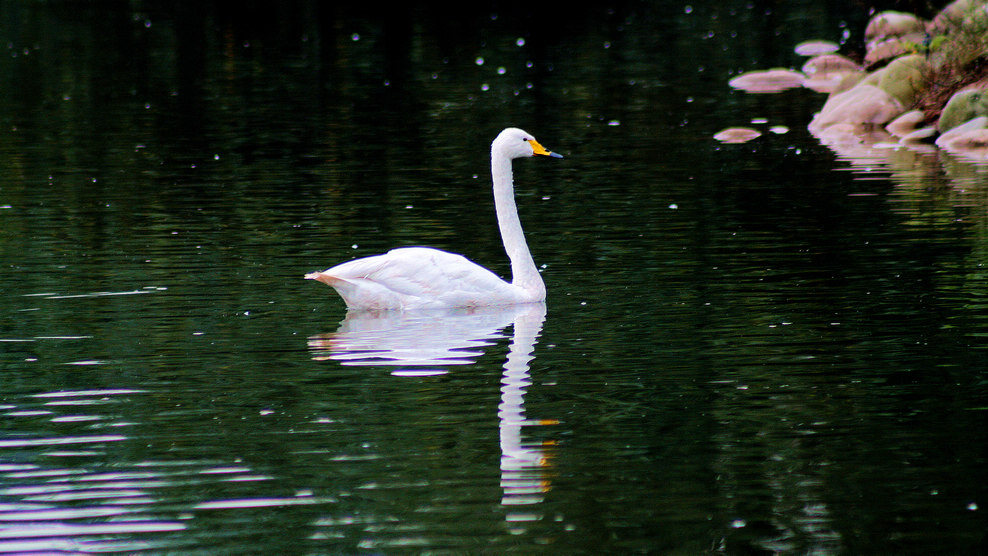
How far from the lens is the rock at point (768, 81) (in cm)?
3042

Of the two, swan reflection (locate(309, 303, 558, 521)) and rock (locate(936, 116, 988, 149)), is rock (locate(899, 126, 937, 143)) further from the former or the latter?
swan reflection (locate(309, 303, 558, 521))

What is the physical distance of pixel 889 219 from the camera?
1606 cm

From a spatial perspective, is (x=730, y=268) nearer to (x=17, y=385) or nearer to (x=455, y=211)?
(x=455, y=211)

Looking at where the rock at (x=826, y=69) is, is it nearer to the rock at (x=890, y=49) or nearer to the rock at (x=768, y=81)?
the rock at (x=768, y=81)

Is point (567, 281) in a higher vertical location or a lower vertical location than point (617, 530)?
higher

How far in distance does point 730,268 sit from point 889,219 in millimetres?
3298

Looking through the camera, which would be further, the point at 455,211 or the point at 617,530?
the point at 455,211

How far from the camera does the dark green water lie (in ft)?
23.9

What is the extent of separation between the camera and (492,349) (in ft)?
35.8

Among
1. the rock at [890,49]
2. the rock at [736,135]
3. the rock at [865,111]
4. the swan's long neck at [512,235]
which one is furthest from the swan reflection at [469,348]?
the rock at [890,49]

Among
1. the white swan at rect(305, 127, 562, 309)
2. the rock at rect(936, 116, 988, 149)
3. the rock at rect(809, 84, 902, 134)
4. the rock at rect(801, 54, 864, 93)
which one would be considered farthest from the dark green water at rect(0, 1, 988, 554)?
the rock at rect(801, 54, 864, 93)

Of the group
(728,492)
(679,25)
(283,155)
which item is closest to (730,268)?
(728,492)

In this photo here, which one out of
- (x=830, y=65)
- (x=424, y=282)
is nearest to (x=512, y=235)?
(x=424, y=282)

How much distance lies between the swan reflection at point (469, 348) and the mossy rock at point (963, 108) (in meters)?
12.3
